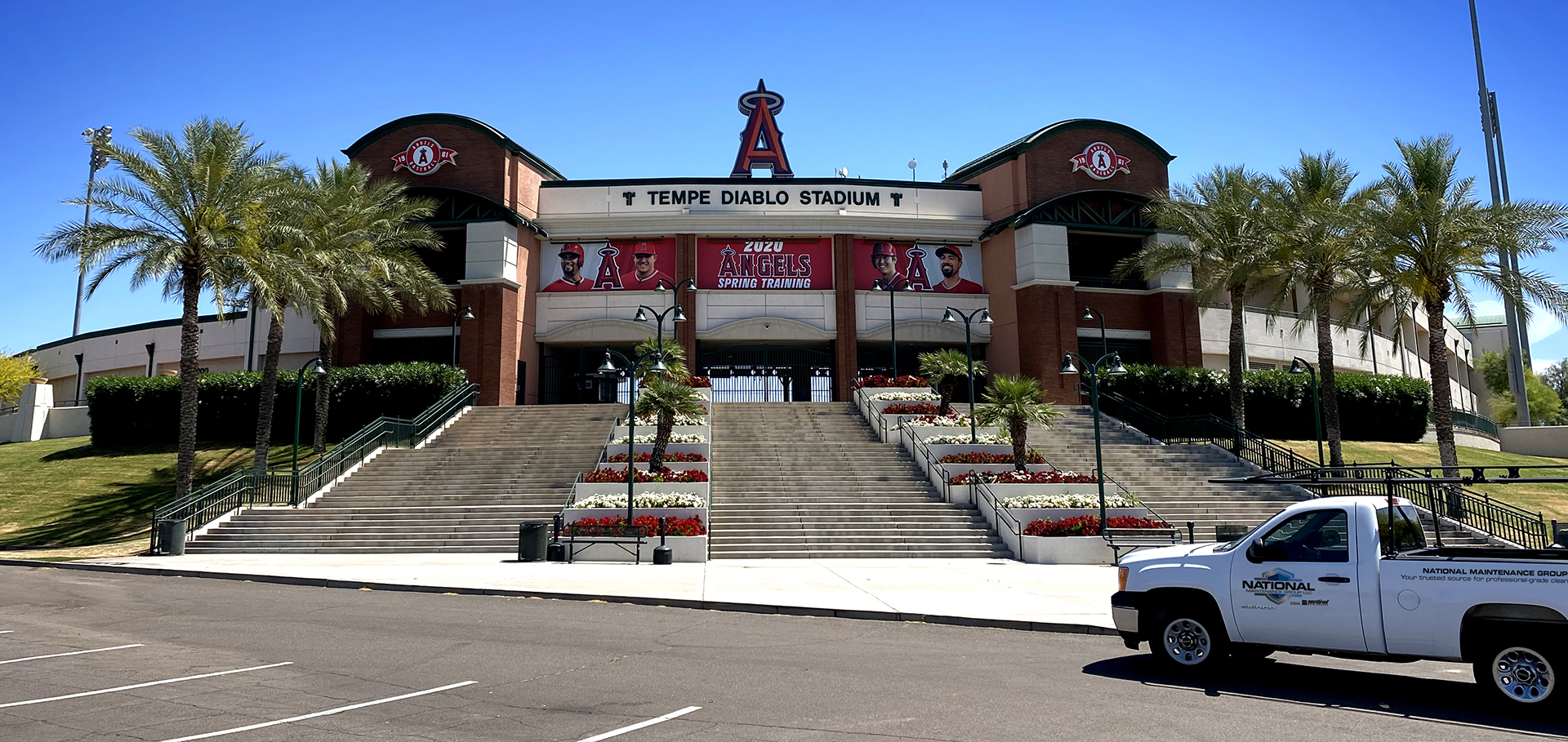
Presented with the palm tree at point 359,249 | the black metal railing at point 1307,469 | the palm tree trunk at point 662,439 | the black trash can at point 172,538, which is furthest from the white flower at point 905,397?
the black trash can at point 172,538

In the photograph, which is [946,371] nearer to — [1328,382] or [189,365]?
[1328,382]

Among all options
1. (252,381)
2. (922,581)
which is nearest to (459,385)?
(252,381)

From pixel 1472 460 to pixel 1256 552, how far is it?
32.8 m

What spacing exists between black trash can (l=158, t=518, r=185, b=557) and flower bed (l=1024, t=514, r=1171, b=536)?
19.8 metres

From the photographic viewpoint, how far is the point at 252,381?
36688 millimetres

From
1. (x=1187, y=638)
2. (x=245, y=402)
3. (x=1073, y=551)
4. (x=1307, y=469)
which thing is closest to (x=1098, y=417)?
(x=1307, y=469)

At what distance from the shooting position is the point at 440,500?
85.4 feet

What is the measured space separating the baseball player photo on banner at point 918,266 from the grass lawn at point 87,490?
2493 centimetres

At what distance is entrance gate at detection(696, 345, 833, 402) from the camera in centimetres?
4281

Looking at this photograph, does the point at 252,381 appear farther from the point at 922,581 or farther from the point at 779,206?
the point at 922,581

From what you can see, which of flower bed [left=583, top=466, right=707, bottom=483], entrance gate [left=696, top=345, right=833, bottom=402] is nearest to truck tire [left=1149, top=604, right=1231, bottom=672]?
flower bed [left=583, top=466, right=707, bottom=483]

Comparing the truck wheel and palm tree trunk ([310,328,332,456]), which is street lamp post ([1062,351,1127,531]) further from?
palm tree trunk ([310,328,332,456])

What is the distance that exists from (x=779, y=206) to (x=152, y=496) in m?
26.9

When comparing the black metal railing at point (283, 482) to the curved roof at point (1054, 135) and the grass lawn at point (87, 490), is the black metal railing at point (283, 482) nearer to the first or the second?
the grass lawn at point (87, 490)
